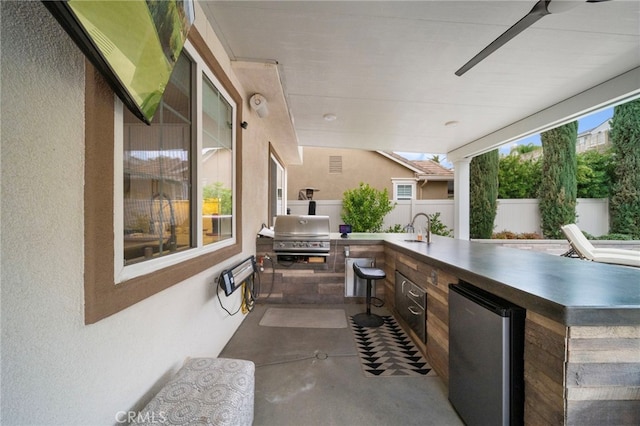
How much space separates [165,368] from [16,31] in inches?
66.0

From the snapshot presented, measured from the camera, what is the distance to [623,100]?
2875 mm

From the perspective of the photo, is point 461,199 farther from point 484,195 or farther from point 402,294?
point 402,294

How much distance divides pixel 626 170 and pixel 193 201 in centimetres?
1263

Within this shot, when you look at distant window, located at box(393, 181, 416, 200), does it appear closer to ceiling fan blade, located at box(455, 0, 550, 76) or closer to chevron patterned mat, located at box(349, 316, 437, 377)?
chevron patterned mat, located at box(349, 316, 437, 377)

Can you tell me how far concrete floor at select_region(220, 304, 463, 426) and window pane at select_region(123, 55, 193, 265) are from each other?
1.33 meters

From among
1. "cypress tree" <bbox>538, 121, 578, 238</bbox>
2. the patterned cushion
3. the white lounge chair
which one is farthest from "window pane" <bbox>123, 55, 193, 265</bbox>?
"cypress tree" <bbox>538, 121, 578, 238</bbox>

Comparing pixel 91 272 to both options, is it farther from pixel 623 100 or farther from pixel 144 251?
pixel 623 100

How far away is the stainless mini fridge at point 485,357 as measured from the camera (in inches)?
49.3

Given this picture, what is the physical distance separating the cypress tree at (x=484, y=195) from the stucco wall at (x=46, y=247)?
9.41 m

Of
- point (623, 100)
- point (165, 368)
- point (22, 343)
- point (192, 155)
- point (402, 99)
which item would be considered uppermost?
point (402, 99)

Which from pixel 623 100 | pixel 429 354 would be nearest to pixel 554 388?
pixel 429 354

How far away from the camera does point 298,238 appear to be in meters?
3.46

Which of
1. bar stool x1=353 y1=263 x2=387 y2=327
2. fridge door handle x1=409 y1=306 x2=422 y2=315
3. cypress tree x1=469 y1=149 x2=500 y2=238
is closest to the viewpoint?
fridge door handle x1=409 y1=306 x2=422 y2=315

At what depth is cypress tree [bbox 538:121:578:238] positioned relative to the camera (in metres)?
7.76
